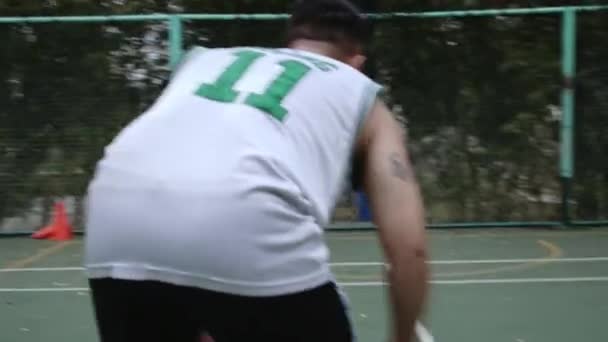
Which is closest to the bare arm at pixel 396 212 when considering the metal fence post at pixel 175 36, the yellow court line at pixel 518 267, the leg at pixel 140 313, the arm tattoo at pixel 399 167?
the arm tattoo at pixel 399 167

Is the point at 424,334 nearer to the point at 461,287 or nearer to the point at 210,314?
the point at 461,287

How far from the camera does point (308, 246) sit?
5.46ft

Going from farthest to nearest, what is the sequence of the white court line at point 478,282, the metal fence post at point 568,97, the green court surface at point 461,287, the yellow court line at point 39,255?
the metal fence post at point 568,97
the yellow court line at point 39,255
the white court line at point 478,282
the green court surface at point 461,287

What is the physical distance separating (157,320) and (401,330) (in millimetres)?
480

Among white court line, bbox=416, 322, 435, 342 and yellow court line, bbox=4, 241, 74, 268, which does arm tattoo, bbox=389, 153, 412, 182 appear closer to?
white court line, bbox=416, 322, 435, 342

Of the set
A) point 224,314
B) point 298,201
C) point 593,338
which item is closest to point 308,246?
point 298,201

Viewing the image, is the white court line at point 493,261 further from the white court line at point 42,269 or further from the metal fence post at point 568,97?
the white court line at point 42,269

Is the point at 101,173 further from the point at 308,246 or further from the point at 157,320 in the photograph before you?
the point at 308,246

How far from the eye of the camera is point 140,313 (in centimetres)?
172

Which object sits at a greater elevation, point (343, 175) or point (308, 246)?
point (343, 175)

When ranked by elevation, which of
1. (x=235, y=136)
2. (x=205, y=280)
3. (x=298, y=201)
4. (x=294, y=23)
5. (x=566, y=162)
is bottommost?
(x=566, y=162)

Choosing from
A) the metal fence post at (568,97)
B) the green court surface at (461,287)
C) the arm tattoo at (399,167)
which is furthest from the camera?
the metal fence post at (568,97)

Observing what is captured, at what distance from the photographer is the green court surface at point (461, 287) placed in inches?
198

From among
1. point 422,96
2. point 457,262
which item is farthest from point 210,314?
point 422,96
